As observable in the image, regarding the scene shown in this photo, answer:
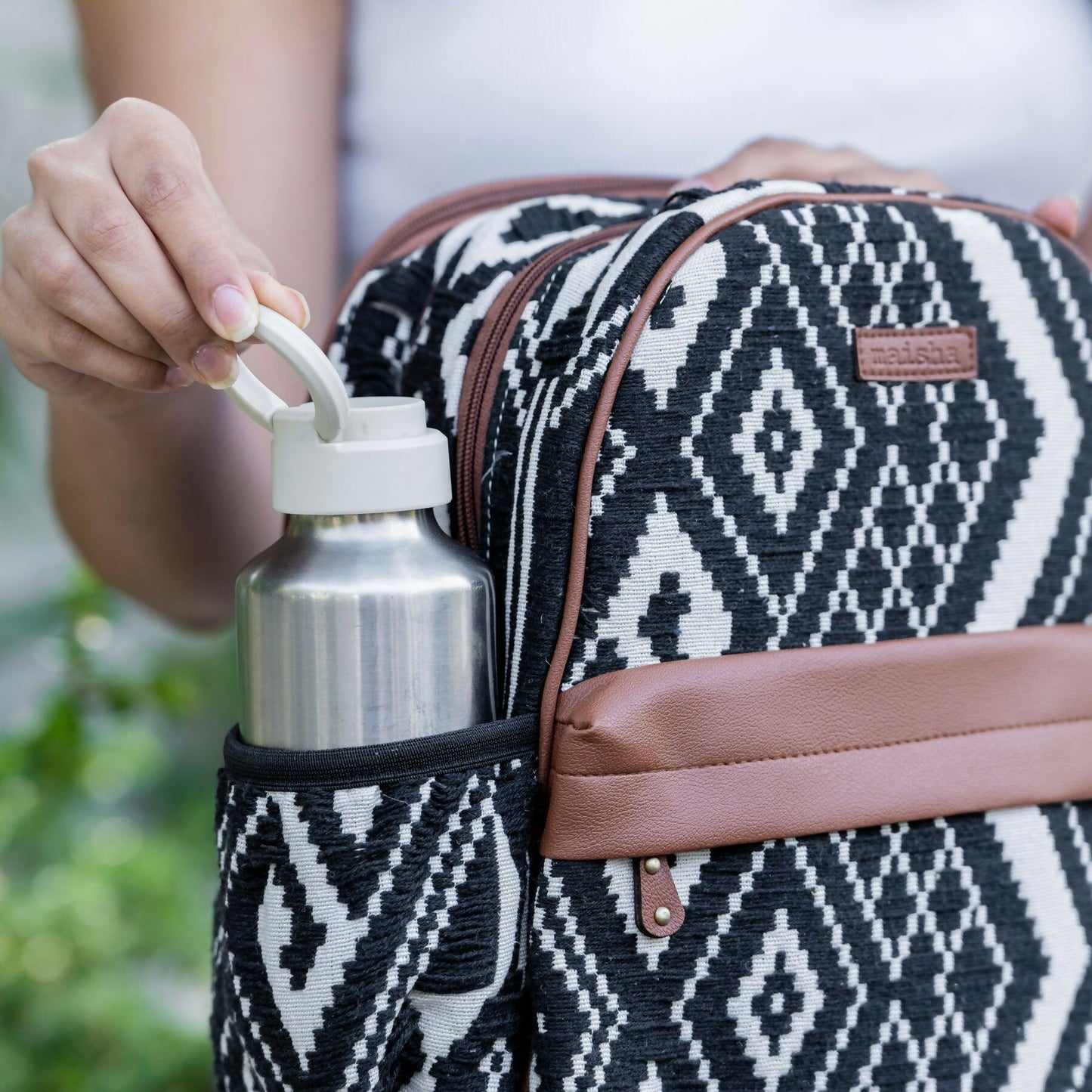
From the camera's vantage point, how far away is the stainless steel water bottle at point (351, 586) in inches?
15.2

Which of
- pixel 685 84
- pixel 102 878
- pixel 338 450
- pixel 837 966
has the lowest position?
pixel 102 878

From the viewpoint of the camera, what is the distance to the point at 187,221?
38 cm

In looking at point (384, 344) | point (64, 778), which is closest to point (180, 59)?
point (384, 344)

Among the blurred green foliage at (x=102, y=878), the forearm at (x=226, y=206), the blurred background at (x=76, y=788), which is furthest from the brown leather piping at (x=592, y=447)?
the blurred green foliage at (x=102, y=878)

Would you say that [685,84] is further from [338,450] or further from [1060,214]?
[338,450]

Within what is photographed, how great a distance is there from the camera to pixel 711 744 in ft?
1.44

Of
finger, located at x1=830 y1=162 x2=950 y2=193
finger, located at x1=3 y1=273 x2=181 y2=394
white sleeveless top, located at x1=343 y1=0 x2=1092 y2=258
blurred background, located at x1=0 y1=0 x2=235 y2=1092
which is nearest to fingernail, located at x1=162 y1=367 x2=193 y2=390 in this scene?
finger, located at x1=3 y1=273 x2=181 y2=394

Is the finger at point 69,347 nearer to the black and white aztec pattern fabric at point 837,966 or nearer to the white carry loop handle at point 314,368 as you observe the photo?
the white carry loop handle at point 314,368

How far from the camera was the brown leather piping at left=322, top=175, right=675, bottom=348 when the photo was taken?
1.77ft

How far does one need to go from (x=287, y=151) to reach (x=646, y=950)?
417 mm

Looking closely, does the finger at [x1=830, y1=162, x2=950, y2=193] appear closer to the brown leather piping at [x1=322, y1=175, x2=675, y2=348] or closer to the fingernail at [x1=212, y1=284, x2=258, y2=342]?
the brown leather piping at [x1=322, y1=175, x2=675, y2=348]

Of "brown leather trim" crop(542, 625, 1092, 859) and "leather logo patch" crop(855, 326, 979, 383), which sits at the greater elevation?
"leather logo patch" crop(855, 326, 979, 383)

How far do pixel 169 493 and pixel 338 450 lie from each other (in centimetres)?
24

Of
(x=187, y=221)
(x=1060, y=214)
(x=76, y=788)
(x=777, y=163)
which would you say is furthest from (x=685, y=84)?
(x=76, y=788)
